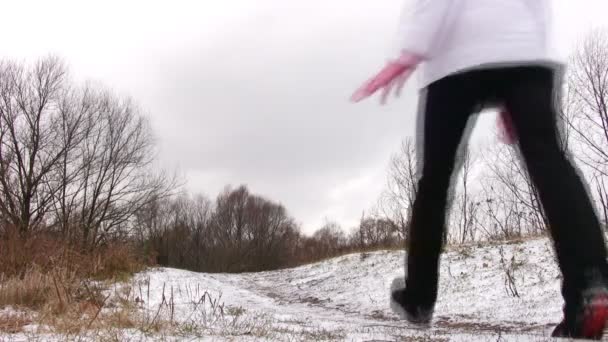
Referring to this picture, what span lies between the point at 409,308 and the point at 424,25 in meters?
1.12

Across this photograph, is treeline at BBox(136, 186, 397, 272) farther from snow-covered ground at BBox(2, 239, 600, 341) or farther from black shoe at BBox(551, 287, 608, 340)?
black shoe at BBox(551, 287, 608, 340)

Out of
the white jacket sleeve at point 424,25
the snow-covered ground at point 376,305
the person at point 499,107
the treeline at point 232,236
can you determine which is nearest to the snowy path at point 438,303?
the snow-covered ground at point 376,305

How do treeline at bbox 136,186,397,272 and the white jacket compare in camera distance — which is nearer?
the white jacket

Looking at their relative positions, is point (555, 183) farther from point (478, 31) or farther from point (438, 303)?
point (438, 303)

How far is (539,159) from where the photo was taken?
5.19 ft

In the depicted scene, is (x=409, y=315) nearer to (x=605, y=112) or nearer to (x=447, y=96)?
(x=447, y=96)

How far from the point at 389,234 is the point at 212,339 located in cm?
2048

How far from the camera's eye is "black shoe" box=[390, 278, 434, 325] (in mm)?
1924

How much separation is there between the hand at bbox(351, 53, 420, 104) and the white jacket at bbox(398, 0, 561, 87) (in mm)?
40

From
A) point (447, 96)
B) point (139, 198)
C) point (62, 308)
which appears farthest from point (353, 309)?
point (139, 198)

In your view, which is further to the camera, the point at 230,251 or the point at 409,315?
the point at 230,251

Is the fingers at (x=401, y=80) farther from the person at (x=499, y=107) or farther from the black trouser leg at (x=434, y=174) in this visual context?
the black trouser leg at (x=434, y=174)

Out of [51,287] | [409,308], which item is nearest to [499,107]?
[409,308]

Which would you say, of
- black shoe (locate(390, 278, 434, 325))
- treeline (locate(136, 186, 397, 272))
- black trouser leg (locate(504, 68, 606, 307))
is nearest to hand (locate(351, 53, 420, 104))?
black trouser leg (locate(504, 68, 606, 307))
